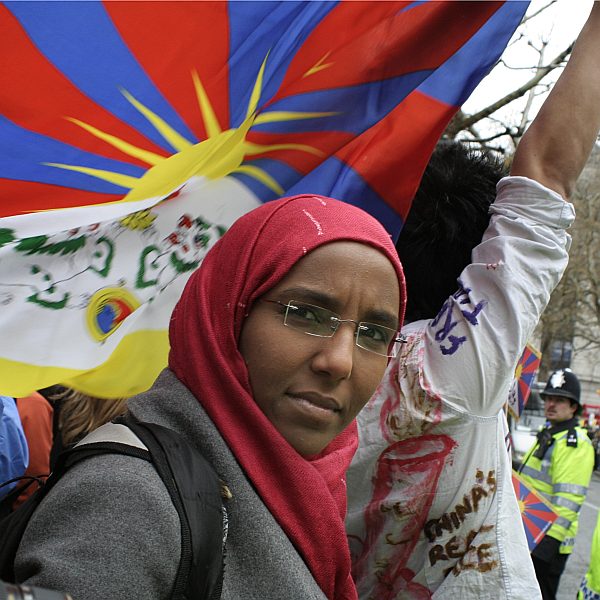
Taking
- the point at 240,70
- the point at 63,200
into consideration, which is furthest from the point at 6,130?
the point at 240,70

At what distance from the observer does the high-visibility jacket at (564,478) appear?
251 inches

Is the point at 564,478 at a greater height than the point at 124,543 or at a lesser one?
lesser

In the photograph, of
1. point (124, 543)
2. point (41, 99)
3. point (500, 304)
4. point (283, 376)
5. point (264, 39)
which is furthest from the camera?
point (264, 39)

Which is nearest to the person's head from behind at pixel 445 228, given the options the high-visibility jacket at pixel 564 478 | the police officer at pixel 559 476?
the police officer at pixel 559 476

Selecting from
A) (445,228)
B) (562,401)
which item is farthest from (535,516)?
(562,401)

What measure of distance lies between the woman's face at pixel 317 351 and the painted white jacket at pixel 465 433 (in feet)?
1.03

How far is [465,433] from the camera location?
179cm

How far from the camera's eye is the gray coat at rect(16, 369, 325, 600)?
1083 millimetres

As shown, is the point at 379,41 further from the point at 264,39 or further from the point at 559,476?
the point at 559,476

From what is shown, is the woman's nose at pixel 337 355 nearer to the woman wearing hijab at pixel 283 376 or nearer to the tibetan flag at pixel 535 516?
the woman wearing hijab at pixel 283 376

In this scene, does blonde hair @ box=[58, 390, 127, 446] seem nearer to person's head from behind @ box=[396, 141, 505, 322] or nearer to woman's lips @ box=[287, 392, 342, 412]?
person's head from behind @ box=[396, 141, 505, 322]

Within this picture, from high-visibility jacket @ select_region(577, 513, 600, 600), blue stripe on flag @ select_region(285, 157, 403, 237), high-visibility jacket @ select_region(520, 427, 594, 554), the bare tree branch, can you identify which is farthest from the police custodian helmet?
blue stripe on flag @ select_region(285, 157, 403, 237)

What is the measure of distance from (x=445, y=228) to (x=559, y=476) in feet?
16.5

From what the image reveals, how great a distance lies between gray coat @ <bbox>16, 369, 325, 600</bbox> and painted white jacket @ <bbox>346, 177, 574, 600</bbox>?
60 cm
